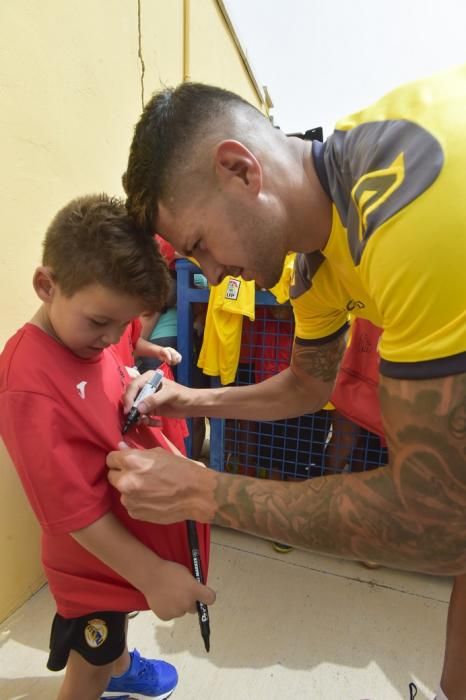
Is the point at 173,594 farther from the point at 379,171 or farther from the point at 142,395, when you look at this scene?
the point at 379,171

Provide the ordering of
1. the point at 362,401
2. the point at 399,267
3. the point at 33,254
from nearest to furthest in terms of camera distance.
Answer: the point at 399,267, the point at 33,254, the point at 362,401

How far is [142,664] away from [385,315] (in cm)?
125

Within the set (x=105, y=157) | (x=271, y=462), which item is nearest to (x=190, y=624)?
(x=271, y=462)

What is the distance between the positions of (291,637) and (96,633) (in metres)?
0.81

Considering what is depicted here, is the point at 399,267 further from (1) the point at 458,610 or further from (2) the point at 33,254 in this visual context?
(2) the point at 33,254

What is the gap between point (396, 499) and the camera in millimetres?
649

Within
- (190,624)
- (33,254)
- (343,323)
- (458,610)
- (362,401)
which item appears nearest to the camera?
(458,610)

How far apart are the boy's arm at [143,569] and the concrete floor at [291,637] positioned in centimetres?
66

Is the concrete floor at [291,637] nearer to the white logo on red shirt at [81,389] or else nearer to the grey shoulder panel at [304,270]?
the white logo on red shirt at [81,389]

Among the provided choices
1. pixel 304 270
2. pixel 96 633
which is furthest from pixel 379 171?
pixel 96 633

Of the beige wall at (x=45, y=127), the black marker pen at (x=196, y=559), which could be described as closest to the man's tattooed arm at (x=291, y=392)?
the black marker pen at (x=196, y=559)

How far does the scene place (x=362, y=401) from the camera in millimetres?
1615

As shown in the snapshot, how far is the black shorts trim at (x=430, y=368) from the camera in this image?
1.83 ft

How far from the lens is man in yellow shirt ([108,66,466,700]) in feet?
1.87
